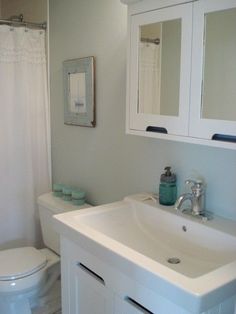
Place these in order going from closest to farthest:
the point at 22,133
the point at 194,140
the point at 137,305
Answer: the point at 137,305
the point at 194,140
the point at 22,133

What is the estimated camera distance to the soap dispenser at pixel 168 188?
5.65 feet

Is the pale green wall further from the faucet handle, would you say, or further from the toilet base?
the toilet base

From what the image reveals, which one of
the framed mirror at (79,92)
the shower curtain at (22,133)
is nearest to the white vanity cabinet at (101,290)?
the framed mirror at (79,92)

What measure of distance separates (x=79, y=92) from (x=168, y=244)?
3.77 ft

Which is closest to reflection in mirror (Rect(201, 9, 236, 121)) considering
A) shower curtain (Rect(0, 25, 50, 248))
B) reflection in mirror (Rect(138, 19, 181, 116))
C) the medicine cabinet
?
the medicine cabinet

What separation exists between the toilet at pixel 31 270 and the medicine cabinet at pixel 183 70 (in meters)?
0.92

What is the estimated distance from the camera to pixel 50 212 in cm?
232

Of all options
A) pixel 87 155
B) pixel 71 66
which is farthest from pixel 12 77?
pixel 87 155

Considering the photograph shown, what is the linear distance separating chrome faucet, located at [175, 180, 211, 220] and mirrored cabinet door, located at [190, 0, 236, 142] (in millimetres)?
270

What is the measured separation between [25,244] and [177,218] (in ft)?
4.81

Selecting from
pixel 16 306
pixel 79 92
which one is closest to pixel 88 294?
pixel 16 306

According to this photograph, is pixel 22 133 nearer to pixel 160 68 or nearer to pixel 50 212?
pixel 50 212

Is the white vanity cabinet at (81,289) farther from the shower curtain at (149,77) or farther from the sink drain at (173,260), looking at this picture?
the shower curtain at (149,77)

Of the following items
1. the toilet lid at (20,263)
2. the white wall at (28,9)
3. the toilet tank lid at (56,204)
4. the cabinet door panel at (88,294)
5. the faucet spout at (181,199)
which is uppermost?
the white wall at (28,9)
